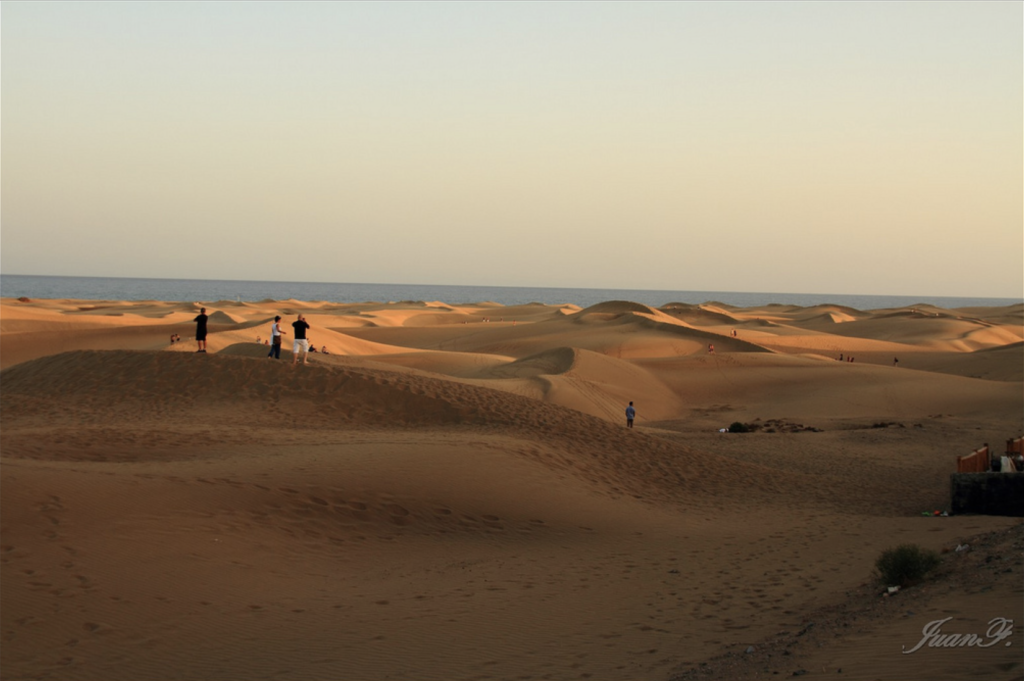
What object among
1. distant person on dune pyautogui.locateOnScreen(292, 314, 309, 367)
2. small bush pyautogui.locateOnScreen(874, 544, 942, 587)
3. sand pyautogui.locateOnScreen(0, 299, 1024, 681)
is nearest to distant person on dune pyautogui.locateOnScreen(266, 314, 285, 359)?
distant person on dune pyautogui.locateOnScreen(292, 314, 309, 367)

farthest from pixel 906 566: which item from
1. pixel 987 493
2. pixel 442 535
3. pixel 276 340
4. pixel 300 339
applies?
pixel 276 340

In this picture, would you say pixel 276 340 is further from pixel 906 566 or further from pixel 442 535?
pixel 906 566

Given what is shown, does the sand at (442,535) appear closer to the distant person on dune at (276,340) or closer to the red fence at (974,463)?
the red fence at (974,463)

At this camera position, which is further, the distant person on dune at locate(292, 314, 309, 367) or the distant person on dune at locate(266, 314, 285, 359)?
the distant person on dune at locate(266, 314, 285, 359)

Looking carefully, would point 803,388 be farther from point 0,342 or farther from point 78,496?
point 0,342

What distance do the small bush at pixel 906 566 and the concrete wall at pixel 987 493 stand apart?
6.76 meters

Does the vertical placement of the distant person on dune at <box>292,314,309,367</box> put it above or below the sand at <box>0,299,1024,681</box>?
above

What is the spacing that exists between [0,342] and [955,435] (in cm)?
3593

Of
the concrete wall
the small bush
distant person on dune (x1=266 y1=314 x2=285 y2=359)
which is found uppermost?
distant person on dune (x1=266 y1=314 x2=285 y2=359)

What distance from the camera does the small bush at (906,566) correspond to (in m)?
7.84

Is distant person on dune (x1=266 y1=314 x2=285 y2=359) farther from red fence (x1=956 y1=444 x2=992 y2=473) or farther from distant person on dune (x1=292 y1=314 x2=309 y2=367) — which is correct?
red fence (x1=956 y1=444 x2=992 y2=473)

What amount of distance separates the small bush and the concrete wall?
6758 millimetres

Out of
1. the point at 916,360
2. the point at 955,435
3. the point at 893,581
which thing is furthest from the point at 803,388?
the point at 893,581

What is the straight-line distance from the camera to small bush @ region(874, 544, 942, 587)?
25.7 ft
